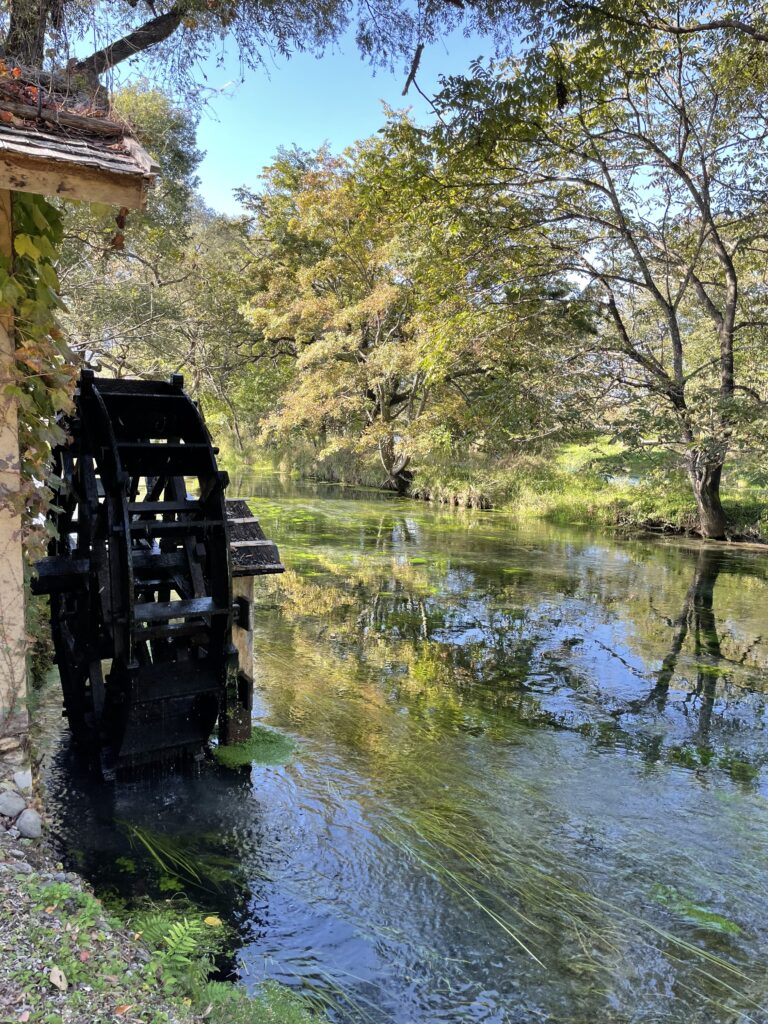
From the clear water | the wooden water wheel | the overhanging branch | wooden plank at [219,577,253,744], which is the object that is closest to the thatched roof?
the wooden water wheel

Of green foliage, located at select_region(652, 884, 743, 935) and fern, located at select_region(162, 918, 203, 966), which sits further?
green foliage, located at select_region(652, 884, 743, 935)

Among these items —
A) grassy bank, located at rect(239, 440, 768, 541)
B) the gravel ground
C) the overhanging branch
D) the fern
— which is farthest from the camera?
grassy bank, located at rect(239, 440, 768, 541)

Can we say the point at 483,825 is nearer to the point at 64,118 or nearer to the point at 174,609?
the point at 174,609

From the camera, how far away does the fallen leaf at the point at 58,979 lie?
7.21 feet

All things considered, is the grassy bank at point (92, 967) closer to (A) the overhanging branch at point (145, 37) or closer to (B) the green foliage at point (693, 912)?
(B) the green foliage at point (693, 912)

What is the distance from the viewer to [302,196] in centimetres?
2033

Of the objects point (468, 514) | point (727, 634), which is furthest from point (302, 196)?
point (727, 634)

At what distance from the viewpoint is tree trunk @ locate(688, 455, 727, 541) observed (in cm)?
1478

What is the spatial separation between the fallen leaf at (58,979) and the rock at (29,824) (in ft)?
4.10

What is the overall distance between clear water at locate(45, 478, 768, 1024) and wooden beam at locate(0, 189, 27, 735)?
1.12m

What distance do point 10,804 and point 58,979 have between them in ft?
4.63

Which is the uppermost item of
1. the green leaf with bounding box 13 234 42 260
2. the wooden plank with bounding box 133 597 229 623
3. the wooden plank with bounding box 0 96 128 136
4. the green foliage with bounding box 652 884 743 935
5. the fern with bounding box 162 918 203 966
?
the wooden plank with bounding box 0 96 128 136

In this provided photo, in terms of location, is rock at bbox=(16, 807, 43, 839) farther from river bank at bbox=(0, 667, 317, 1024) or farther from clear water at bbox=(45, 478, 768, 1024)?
clear water at bbox=(45, 478, 768, 1024)

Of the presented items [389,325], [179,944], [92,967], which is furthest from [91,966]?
[389,325]
